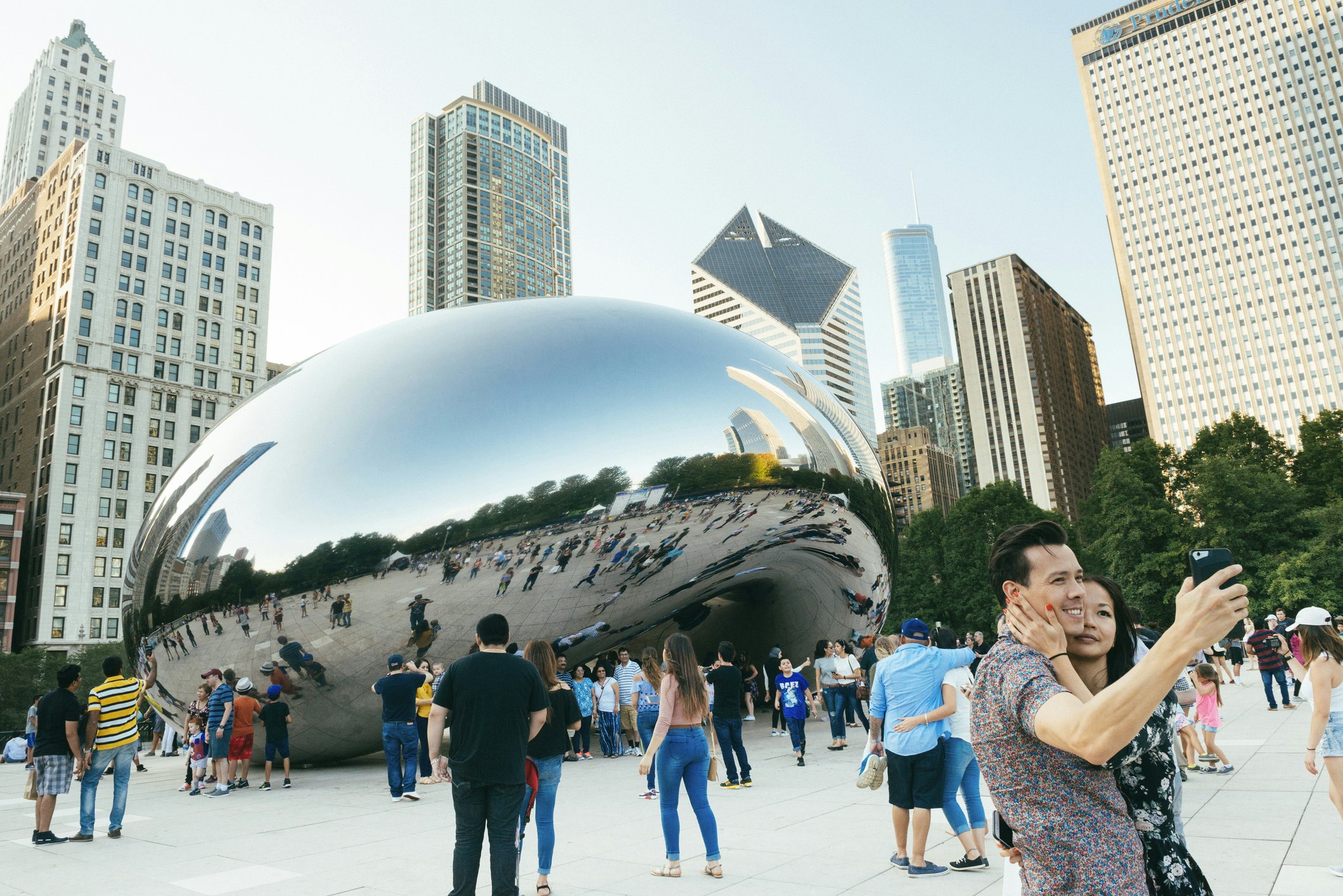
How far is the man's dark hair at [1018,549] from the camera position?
221cm

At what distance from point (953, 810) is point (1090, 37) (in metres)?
143

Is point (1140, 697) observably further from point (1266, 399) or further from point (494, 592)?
point (1266, 399)

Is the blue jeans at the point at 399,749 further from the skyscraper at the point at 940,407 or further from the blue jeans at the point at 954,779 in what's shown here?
the skyscraper at the point at 940,407

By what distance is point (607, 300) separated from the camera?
43.3 ft

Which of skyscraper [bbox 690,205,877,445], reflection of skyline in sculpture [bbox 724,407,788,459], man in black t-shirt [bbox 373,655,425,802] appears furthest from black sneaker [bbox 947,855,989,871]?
skyscraper [bbox 690,205,877,445]

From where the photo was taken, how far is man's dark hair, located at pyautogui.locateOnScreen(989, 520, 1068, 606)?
7.24 ft

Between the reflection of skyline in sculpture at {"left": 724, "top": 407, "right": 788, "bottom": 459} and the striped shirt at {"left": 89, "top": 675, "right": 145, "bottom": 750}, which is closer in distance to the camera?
the striped shirt at {"left": 89, "top": 675, "right": 145, "bottom": 750}

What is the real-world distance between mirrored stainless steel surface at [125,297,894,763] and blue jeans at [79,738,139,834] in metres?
2.35

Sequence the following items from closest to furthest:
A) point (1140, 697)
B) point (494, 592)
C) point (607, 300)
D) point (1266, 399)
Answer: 1. point (1140, 697)
2. point (494, 592)
3. point (607, 300)
4. point (1266, 399)

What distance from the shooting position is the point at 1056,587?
214 cm

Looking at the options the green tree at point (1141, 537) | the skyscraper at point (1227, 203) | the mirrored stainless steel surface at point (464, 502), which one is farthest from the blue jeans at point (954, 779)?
the skyscraper at point (1227, 203)

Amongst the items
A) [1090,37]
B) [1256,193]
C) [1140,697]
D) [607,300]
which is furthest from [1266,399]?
[1140,697]

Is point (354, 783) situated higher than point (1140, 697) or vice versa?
point (1140, 697)

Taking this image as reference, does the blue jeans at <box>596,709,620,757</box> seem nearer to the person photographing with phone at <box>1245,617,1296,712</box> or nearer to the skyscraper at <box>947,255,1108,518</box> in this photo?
the person photographing with phone at <box>1245,617,1296,712</box>
